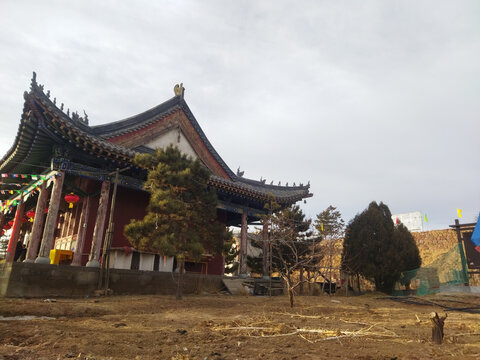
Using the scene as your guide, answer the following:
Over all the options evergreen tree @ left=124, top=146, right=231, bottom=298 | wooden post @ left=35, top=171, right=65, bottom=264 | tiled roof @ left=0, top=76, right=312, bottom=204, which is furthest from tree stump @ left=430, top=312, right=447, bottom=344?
tiled roof @ left=0, top=76, right=312, bottom=204

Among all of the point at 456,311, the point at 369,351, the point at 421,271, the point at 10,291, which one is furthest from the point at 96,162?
the point at 421,271

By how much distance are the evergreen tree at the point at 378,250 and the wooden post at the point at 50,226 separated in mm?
13269

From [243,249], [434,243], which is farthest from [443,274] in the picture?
[434,243]

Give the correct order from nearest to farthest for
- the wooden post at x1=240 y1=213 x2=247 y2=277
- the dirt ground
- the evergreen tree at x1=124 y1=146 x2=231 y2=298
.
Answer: the dirt ground, the evergreen tree at x1=124 y1=146 x2=231 y2=298, the wooden post at x1=240 y1=213 x2=247 y2=277

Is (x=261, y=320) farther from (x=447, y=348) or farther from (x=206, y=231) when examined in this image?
(x=206, y=231)

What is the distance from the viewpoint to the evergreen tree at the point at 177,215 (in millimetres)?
9922

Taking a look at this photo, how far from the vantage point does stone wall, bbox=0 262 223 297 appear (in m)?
9.73

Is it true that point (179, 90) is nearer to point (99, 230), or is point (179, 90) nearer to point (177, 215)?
point (99, 230)

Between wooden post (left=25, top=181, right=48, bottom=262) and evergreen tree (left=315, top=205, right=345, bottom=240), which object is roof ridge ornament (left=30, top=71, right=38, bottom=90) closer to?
wooden post (left=25, top=181, right=48, bottom=262)

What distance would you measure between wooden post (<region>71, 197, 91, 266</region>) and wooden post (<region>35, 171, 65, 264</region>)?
5.88 ft

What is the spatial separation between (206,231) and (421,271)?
10.7m

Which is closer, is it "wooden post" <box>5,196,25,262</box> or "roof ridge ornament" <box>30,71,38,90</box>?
"roof ridge ornament" <box>30,71,38,90</box>

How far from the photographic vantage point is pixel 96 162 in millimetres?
12562

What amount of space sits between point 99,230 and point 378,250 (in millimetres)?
13357
